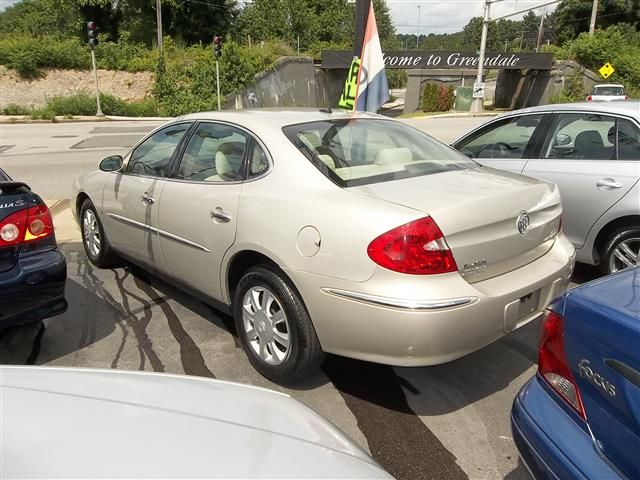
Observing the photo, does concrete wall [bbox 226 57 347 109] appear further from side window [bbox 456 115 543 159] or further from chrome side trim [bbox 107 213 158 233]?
chrome side trim [bbox 107 213 158 233]

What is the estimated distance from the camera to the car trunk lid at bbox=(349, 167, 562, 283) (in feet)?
8.53

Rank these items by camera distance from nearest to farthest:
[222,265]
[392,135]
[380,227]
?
[380,227] < [222,265] < [392,135]

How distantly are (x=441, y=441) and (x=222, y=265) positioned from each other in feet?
5.30

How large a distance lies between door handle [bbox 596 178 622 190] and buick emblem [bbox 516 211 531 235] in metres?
1.72

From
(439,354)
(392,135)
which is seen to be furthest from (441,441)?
(392,135)

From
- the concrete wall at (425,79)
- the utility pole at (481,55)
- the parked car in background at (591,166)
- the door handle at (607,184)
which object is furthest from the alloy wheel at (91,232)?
the concrete wall at (425,79)

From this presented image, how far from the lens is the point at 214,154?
11.7 ft

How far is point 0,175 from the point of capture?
3.80 m

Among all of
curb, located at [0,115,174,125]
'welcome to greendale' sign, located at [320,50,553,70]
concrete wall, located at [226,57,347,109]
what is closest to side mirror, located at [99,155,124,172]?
curb, located at [0,115,174,125]

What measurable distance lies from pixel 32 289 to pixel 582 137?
4.43m

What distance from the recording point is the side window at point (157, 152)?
3.95m

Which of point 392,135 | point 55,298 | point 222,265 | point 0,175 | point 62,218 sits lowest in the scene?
point 62,218

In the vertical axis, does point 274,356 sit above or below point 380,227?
below

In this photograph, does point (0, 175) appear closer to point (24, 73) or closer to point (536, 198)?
point (536, 198)
